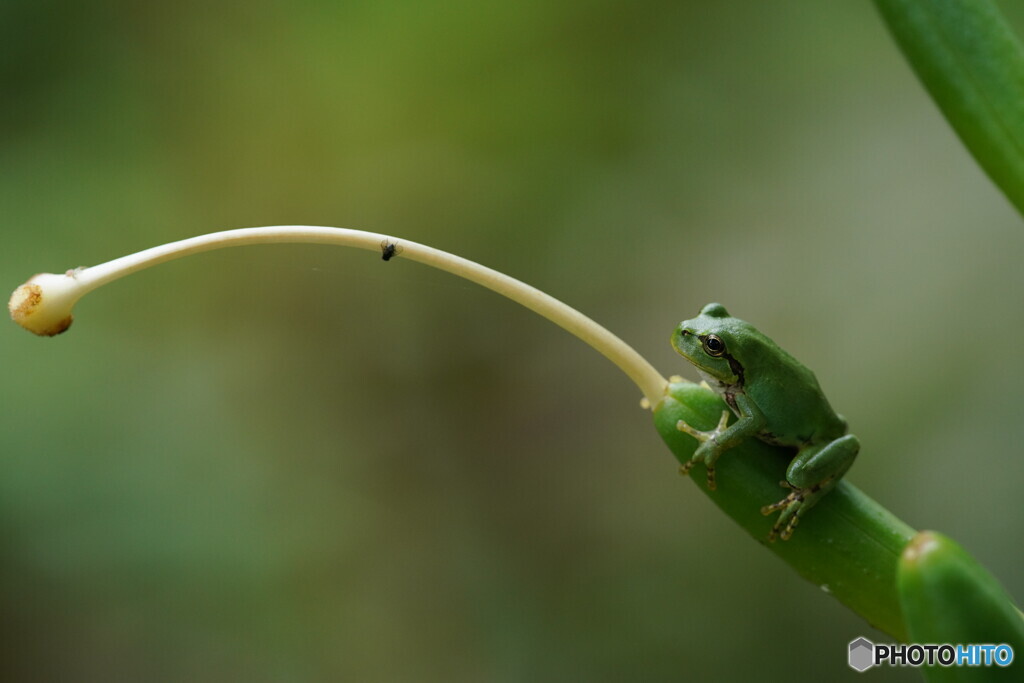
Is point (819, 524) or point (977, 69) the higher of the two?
point (977, 69)

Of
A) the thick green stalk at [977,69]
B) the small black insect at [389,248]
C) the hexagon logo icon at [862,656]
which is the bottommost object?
the hexagon logo icon at [862,656]

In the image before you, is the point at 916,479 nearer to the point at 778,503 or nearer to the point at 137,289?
the point at 778,503

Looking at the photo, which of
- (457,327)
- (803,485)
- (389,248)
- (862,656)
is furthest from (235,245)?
(457,327)

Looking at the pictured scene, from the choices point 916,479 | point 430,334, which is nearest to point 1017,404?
point 916,479

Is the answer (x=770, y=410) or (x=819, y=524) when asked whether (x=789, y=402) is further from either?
(x=819, y=524)

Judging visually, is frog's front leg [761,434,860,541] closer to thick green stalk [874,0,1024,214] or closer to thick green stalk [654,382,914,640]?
thick green stalk [654,382,914,640]

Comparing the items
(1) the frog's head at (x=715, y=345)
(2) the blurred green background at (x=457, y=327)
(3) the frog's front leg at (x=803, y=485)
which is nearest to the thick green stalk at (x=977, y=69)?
(3) the frog's front leg at (x=803, y=485)

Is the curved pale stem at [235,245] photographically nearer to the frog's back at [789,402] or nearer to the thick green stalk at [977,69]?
the frog's back at [789,402]

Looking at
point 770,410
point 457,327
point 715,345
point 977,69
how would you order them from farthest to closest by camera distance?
1. point 457,327
2. point 715,345
3. point 770,410
4. point 977,69
